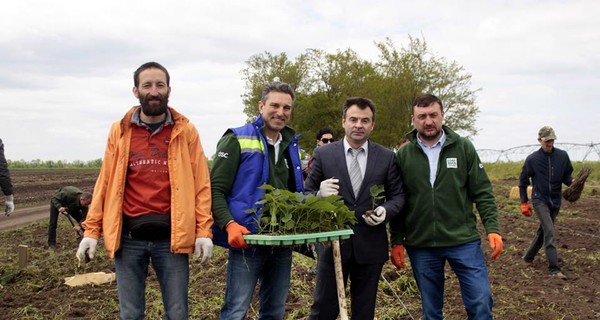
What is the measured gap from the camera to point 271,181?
3.67 meters

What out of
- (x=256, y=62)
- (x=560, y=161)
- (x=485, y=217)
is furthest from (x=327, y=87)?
(x=485, y=217)

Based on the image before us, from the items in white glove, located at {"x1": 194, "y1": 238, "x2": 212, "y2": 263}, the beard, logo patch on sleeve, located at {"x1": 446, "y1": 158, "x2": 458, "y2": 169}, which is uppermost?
the beard

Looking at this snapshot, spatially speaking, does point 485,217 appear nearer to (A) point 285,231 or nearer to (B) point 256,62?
(A) point 285,231

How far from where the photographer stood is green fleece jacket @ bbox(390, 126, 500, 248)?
161 inches

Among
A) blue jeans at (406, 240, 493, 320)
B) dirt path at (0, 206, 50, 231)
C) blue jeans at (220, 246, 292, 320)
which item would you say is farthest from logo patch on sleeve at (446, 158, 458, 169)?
dirt path at (0, 206, 50, 231)

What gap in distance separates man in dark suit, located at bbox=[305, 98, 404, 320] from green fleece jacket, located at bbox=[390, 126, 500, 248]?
146mm

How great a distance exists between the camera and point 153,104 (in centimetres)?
341

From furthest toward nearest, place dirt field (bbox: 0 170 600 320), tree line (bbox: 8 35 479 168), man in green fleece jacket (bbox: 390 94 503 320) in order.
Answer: tree line (bbox: 8 35 479 168) < dirt field (bbox: 0 170 600 320) < man in green fleece jacket (bbox: 390 94 503 320)

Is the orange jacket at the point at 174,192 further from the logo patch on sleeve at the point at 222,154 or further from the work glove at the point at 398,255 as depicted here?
the work glove at the point at 398,255

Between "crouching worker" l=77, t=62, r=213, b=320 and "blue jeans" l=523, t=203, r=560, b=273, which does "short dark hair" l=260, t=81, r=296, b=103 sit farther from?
"blue jeans" l=523, t=203, r=560, b=273

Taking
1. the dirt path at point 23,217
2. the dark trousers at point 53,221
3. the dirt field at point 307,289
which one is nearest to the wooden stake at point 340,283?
the dirt field at point 307,289

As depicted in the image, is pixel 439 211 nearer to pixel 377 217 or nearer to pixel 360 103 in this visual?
pixel 377 217

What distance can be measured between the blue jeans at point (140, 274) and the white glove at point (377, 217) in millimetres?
1111

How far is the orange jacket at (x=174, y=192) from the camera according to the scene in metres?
3.35
